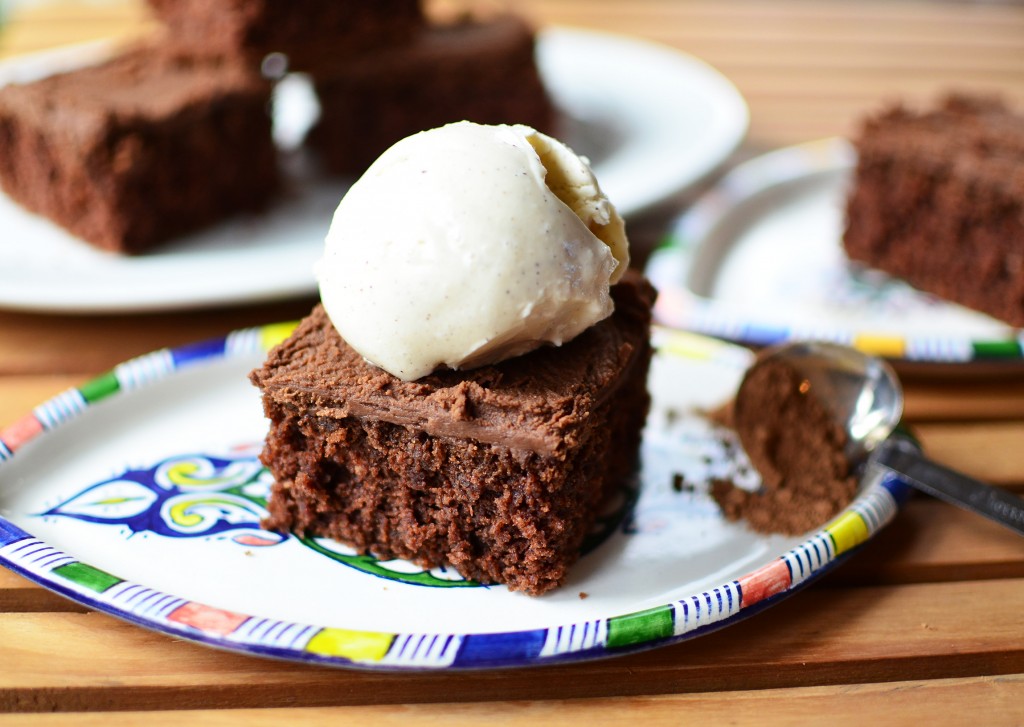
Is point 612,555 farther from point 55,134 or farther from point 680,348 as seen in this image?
point 55,134

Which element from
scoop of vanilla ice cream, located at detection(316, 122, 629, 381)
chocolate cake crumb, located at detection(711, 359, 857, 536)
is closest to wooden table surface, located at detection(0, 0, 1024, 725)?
chocolate cake crumb, located at detection(711, 359, 857, 536)

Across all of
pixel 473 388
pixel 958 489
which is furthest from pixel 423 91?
pixel 958 489

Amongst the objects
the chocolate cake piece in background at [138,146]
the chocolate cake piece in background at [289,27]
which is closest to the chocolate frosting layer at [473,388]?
the chocolate cake piece in background at [138,146]

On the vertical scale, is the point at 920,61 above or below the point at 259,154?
below

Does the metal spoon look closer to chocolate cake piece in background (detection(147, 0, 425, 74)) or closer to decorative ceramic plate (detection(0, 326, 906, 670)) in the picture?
decorative ceramic plate (detection(0, 326, 906, 670))

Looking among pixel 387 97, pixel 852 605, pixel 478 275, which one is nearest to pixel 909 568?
pixel 852 605

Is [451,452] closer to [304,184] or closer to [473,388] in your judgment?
[473,388]

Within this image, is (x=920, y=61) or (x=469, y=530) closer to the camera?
(x=469, y=530)

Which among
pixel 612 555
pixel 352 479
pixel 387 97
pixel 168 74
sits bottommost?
pixel 612 555
